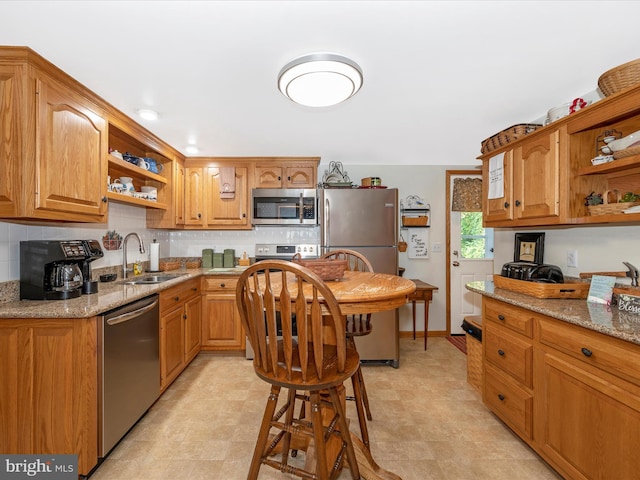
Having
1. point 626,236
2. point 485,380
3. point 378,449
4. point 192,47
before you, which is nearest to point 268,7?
point 192,47

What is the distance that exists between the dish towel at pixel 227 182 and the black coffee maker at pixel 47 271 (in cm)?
170

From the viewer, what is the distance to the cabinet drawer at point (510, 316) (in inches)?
64.4

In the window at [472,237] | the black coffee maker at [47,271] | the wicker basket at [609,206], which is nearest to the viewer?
the wicker basket at [609,206]

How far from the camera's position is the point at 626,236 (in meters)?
1.69

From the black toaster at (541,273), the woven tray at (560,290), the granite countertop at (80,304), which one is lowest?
the granite countertop at (80,304)

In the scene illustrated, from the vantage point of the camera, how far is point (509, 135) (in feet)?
6.91

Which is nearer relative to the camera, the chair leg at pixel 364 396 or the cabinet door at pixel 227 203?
the chair leg at pixel 364 396

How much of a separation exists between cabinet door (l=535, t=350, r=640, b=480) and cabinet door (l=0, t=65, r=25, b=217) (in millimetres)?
2829

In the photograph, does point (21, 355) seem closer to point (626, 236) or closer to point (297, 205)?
point (297, 205)

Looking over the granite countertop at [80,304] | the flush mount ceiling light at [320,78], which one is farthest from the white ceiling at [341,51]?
the granite countertop at [80,304]

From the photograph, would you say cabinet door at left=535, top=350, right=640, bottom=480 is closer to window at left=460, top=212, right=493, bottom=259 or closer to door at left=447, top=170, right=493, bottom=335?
door at left=447, top=170, right=493, bottom=335

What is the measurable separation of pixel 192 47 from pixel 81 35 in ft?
1.65

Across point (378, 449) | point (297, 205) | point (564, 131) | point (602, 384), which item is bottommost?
point (378, 449)

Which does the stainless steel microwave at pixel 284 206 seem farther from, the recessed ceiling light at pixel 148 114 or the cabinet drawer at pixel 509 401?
the cabinet drawer at pixel 509 401
